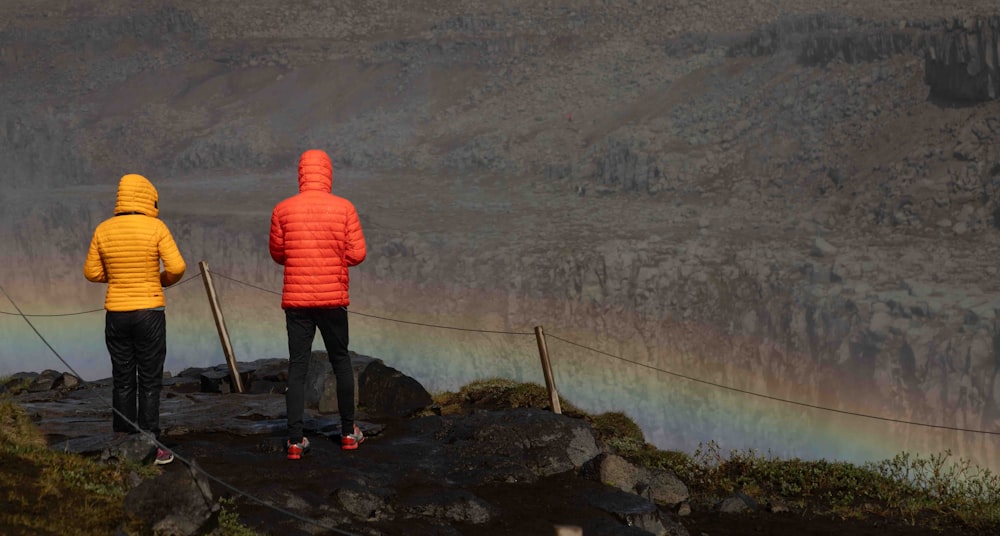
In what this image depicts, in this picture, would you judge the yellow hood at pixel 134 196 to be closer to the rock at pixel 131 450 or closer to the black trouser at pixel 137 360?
the black trouser at pixel 137 360

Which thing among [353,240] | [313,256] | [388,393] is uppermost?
[353,240]

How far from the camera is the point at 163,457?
782 cm

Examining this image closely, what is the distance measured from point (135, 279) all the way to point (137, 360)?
27.3 inches

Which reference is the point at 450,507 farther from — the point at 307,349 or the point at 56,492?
the point at 56,492

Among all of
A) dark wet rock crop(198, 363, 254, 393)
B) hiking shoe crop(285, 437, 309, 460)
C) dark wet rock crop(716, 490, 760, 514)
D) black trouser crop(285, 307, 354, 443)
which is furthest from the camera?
dark wet rock crop(198, 363, 254, 393)

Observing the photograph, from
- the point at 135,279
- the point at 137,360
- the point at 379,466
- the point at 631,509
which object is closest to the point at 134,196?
the point at 135,279

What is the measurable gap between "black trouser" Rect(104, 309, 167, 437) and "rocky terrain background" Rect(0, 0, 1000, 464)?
32.8 meters

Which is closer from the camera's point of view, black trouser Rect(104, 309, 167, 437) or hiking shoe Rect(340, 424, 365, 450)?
black trouser Rect(104, 309, 167, 437)

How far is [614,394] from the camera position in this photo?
142 feet

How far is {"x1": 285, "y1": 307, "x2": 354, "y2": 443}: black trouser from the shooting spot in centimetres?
823

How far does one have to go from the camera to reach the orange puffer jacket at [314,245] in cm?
812

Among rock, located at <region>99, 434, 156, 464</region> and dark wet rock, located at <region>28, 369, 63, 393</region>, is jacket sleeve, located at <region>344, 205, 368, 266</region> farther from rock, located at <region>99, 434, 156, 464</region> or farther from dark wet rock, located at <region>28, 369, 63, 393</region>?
dark wet rock, located at <region>28, 369, 63, 393</region>

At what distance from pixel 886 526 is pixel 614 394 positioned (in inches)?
1353

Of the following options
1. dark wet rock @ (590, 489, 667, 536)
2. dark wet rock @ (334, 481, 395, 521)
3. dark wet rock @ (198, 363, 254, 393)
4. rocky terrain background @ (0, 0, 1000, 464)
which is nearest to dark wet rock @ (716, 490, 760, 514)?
dark wet rock @ (590, 489, 667, 536)
